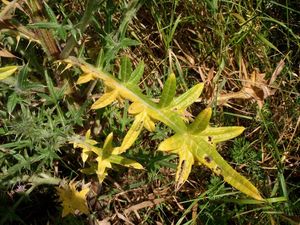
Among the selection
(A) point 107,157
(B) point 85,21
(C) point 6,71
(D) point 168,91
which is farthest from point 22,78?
(D) point 168,91

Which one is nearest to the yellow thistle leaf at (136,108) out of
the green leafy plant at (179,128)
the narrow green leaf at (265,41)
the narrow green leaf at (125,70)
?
the green leafy plant at (179,128)

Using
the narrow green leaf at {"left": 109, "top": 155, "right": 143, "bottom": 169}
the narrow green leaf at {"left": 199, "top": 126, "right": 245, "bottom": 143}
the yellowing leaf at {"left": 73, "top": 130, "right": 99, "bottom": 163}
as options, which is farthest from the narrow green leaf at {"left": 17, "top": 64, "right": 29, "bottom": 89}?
the narrow green leaf at {"left": 199, "top": 126, "right": 245, "bottom": 143}

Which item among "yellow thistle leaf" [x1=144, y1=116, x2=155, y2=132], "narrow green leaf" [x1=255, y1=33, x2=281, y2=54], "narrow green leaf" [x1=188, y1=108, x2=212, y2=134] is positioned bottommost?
"narrow green leaf" [x1=255, y1=33, x2=281, y2=54]

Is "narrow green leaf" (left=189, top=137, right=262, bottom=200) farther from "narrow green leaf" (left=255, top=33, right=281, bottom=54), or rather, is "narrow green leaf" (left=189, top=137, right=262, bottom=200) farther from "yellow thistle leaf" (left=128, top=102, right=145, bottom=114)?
"narrow green leaf" (left=255, top=33, right=281, bottom=54)

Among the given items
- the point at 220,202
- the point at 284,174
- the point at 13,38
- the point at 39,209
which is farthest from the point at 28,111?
the point at 284,174

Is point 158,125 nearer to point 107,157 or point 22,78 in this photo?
point 107,157

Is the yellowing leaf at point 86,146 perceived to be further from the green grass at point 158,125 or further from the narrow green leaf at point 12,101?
the narrow green leaf at point 12,101

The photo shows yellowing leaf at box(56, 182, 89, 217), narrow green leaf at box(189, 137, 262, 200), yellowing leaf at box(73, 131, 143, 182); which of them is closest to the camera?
narrow green leaf at box(189, 137, 262, 200)
